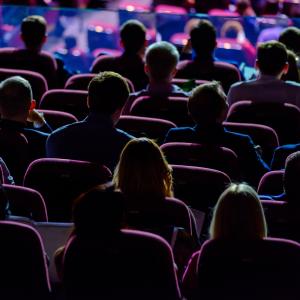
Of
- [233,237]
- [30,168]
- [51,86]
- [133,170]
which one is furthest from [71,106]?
[233,237]

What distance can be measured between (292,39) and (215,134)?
9.50 feet

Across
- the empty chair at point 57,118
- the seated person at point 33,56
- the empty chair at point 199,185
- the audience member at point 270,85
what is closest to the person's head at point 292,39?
the audience member at point 270,85

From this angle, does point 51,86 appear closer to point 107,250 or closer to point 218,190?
point 218,190

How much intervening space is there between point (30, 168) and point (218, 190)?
3.34 ft

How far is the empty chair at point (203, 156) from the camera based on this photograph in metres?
5.51

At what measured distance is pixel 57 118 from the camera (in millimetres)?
6559

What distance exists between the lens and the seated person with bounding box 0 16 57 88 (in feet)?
27.6

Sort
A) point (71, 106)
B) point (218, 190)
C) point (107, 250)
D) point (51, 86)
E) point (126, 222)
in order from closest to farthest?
point (107, 250), point (126, 222), point (218, 190), point (71, 106), point (51, 86)

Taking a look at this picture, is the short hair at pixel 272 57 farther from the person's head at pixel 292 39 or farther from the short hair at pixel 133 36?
the short hair at pixel 133 36

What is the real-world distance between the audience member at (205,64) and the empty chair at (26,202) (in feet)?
12.1

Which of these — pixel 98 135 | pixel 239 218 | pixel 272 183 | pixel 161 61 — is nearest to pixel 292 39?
pixel 161 61

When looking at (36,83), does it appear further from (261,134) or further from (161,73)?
(261,134)

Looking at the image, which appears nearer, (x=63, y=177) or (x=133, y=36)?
(x=63, y=177)

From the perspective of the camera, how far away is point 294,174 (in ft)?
15.8
